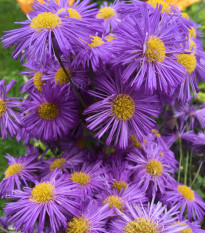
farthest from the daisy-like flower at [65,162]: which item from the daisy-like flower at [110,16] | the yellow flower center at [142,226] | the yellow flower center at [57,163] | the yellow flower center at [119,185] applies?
the daisy-like flower at [110,16]

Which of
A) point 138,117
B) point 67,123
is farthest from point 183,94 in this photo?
point 67,123

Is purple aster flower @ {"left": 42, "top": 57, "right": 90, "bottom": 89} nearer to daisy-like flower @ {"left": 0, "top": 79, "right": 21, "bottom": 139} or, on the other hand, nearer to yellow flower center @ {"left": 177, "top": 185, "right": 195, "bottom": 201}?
daisy-like flower @ {"left": 0, "top": 79, "right": 21, "bottom": 139}

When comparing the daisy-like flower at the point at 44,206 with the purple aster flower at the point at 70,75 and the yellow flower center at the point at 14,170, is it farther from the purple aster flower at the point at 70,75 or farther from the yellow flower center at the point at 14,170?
the purple aster flower at the point at 70,75

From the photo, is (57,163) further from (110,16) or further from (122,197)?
(110,16)

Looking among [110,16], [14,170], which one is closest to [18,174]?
[14,170]

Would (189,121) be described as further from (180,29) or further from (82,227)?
(82,227)
